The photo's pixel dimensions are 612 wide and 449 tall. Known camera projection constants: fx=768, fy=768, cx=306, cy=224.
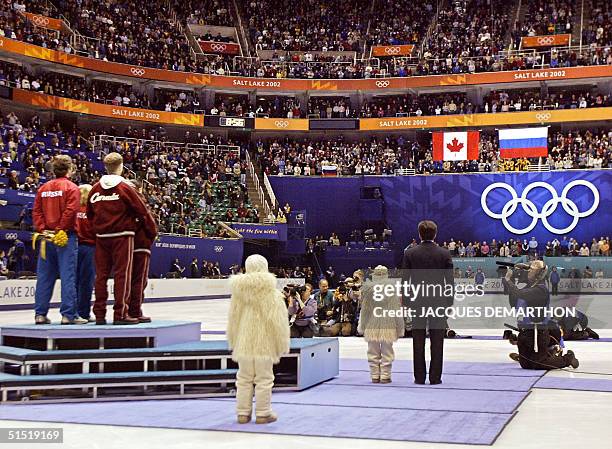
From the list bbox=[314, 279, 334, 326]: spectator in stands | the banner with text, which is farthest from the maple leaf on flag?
bbox=[314, 279, 334, 326]: spectator in stands

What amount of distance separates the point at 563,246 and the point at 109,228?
114ft

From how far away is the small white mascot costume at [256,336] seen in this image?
265 inches

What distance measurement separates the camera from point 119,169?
8.63 m

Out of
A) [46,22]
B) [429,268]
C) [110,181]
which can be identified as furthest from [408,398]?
[46,22]

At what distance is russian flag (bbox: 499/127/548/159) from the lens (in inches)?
1538

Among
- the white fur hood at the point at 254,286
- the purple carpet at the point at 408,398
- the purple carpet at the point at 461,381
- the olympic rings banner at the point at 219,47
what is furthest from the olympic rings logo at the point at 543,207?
the white fur hood at the point at 254,286

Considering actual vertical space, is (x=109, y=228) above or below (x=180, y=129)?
below

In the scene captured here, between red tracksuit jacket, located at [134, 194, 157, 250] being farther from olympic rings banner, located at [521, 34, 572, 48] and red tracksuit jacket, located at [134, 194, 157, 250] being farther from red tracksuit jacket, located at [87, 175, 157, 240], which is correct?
olympic rings banner, located at [521, 34, 572, 48]

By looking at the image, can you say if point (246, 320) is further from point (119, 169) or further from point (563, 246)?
point (563, 246)

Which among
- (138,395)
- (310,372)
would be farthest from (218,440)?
(310,372)

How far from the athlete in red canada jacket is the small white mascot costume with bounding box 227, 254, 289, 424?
6.90 ft

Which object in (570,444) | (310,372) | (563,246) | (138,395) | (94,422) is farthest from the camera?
(563,246)

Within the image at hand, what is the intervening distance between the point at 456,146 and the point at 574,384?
103 feet

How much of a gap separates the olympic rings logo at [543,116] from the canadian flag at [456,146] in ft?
20.0
